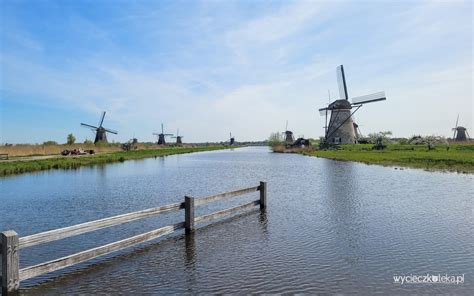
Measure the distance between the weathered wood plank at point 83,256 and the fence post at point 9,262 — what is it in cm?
17

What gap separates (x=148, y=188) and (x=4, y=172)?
17670 millimetres

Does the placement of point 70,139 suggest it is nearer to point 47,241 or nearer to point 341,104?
point 341,104

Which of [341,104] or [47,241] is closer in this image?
[47,241]

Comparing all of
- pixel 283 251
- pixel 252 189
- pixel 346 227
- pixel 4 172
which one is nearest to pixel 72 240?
pixel 283 251

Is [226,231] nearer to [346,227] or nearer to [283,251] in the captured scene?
[283,251]

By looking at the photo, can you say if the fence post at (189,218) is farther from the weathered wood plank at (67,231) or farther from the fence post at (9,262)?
the fence post at (9,262)

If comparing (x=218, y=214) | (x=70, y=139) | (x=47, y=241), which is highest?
(x=70, y=139)

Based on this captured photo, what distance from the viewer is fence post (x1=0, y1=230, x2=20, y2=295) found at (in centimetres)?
752

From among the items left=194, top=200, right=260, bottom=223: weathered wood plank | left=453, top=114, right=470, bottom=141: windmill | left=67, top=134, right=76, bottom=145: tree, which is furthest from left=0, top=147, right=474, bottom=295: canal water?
left=453, top=114, right=470, bottom=141: windmill

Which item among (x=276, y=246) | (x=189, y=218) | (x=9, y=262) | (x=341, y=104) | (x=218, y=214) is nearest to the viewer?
(x=9, y=262)

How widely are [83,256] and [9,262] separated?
70.2 inches

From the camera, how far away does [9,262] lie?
299 inches

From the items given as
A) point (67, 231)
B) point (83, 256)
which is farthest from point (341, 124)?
point (67, 231)

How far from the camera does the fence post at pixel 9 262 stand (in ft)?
24.7
